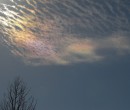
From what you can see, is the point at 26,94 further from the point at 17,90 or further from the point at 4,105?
the point at 4,105

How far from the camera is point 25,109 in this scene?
52.2 feet

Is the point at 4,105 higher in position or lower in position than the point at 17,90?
lower

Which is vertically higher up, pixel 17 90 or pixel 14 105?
pixel 17 90

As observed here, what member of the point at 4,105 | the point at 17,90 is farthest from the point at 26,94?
the point at 4,105

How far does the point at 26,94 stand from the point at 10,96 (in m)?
1.27

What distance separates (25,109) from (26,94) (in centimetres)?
118

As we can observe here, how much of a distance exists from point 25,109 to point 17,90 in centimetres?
162

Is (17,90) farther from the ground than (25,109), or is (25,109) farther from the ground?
(17,90)

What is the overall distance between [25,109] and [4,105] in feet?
5.69

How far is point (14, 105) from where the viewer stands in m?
15.5

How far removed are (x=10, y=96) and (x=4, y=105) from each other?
1022 millimetres

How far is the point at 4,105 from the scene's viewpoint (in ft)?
52.9

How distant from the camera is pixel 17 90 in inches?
636

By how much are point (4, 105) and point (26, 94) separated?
1.90m
